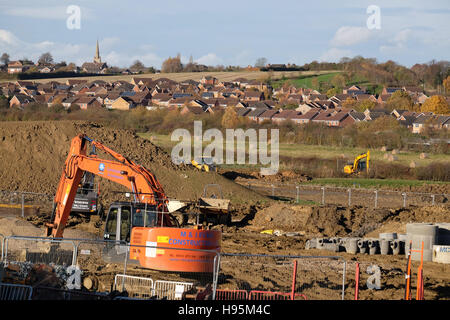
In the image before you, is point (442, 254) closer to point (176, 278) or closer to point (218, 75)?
point (176, 278)

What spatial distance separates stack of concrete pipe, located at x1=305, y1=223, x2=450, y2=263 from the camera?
933 inches

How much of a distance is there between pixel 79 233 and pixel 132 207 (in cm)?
683

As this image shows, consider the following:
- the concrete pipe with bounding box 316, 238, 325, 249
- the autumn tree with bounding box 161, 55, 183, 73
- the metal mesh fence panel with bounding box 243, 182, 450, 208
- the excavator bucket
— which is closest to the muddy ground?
the concrete pipe with bounding box 316, 238, 325, 249

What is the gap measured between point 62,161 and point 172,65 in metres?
152

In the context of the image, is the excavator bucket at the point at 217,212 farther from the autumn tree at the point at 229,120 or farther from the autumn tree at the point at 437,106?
the autumn tree at the point at 437,106

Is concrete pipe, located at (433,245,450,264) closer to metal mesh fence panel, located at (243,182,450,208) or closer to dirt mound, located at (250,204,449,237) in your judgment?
dirt mound, located at (250,204,449,237)

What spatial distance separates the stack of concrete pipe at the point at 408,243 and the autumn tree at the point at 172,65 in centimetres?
16448

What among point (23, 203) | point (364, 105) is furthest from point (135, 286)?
point (364, 105)

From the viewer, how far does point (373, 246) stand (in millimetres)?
25062

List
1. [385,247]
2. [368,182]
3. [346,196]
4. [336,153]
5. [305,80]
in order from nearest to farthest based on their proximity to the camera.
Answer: [385,247] → [346,196] → [368,182] → [336,153] → [305,80]

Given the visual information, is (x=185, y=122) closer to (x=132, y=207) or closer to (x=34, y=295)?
(x=132, y=207)

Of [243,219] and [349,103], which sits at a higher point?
[349,103]

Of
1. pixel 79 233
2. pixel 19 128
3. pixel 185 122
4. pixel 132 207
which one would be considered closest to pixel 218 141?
pixel 185 122

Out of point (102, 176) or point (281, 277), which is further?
point (102, 176)
